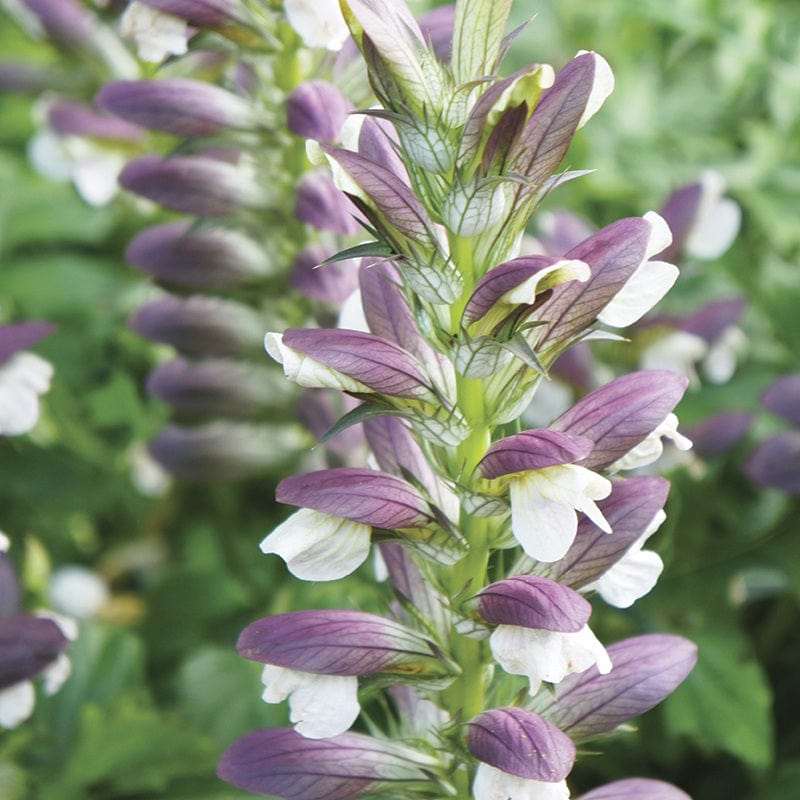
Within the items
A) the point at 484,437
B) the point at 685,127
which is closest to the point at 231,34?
the point at 484,437

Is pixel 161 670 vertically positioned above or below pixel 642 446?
below

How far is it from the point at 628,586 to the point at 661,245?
257 millimetres

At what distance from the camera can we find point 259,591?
6.25 feet

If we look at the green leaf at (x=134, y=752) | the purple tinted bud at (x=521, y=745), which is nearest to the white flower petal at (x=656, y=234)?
the purple tinted bud at (x=521, y=745)

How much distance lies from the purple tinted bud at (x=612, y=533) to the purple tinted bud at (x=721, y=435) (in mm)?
772

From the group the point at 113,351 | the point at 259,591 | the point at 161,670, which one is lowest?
the point at 161,670

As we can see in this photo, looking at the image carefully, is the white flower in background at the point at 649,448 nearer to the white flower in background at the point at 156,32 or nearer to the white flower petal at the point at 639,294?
the white flower petal at the point at 639,294

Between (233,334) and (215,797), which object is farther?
(233,334)

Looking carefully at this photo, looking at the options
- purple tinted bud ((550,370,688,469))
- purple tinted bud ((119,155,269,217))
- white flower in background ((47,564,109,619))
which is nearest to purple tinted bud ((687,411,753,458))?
purple tinted bud ((119,155,269,217))

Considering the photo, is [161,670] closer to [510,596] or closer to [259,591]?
[259,591]

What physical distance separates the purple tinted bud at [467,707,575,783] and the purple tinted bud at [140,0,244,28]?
771 mm

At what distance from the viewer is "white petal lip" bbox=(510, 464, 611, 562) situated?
83cm

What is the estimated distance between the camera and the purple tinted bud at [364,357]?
2.83 feet

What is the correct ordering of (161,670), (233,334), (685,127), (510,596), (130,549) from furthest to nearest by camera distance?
1. (685,127)
2. (130,549)
3. (161,670)
4. (233,334)
5. (510,596)
